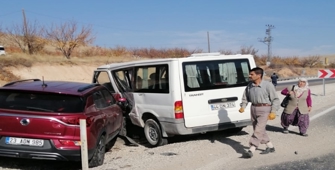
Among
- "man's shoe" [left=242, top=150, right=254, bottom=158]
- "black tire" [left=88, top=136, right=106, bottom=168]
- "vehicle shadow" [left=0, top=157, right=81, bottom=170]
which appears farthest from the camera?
"vehicle shadow" [left=0, top=157, right=81, bottom=170]

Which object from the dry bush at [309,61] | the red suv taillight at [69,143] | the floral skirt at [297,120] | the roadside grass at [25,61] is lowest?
the dry bush at [309,61]

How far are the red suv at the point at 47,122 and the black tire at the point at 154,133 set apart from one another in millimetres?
1827

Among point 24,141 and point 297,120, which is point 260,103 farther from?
point 24,141

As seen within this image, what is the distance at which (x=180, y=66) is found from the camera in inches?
332

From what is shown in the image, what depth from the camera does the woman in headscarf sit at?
9297 mm

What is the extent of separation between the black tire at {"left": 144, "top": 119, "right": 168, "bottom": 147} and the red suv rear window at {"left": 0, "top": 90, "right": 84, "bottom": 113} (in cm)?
243

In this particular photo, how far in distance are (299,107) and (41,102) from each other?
5782 millimetres

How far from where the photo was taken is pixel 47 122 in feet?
21.5

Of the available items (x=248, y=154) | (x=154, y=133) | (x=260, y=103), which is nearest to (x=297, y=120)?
(x=260, y=103)

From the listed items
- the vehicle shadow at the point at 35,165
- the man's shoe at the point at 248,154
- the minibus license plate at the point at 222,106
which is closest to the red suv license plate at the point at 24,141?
the vehicle shadow at the point at 35,165

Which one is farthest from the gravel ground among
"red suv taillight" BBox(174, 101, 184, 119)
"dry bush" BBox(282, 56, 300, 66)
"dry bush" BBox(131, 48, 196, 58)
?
"dry bush" BBox(282, 56, 300, 66)

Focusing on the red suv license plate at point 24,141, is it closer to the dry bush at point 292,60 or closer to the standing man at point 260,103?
the standing man at point 260,103

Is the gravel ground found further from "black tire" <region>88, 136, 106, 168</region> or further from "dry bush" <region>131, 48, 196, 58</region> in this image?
"dry bush" <region>131, 48, 196, 58</region>

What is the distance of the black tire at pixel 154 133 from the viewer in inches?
354
